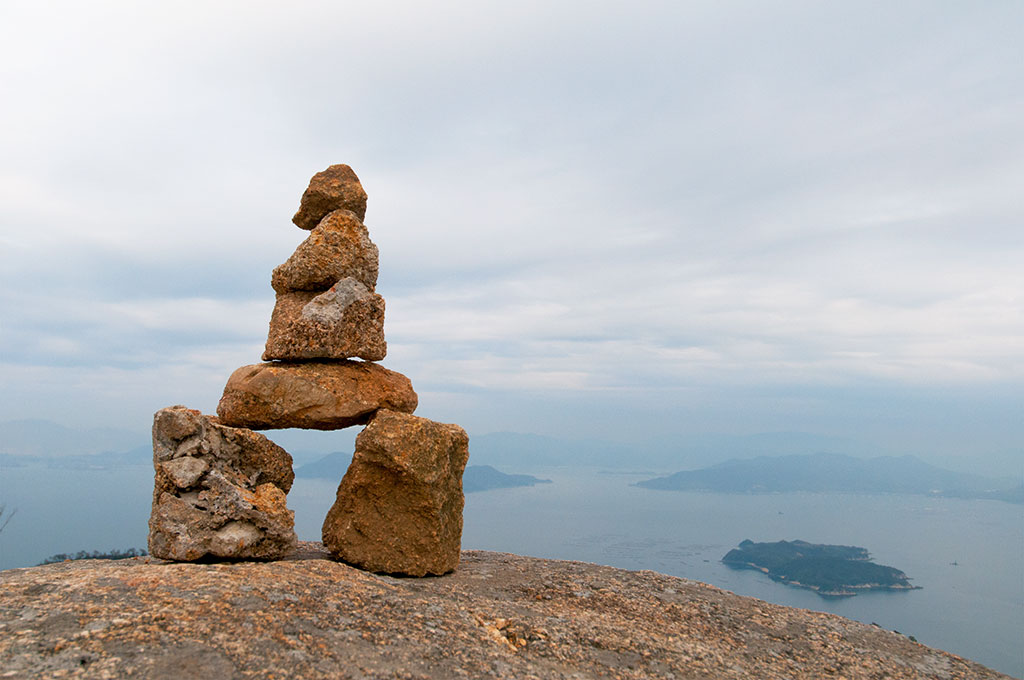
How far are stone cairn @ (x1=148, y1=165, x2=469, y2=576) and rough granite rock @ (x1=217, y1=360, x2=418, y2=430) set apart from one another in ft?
0.07

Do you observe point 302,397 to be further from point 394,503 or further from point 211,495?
point 394,503

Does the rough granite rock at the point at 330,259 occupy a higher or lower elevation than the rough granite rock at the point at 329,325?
higher

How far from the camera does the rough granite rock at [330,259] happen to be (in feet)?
40.6

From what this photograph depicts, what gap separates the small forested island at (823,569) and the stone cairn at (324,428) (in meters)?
84.0

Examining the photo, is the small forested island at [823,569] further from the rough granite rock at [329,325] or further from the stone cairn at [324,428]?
the rough granite rock at [329,325]

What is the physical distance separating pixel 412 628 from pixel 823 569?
92.6m

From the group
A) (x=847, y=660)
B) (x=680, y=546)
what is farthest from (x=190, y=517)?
(x=680, y=546)

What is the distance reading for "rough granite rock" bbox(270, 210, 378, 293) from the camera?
1237cm

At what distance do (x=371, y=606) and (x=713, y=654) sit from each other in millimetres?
5291

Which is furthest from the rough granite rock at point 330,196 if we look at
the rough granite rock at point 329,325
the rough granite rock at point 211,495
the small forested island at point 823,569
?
the small forested island at point 823,569

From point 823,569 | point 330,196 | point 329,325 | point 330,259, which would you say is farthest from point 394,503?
point 823,569

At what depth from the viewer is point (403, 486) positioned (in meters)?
11.1

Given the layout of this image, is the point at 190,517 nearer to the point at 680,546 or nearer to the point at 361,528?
the point at 361,528

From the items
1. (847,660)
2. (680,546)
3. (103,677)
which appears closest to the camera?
(103,677)
